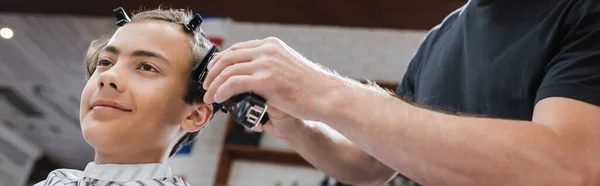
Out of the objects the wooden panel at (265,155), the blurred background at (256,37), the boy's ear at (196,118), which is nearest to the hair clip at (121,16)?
the boy's ear at (196,118)

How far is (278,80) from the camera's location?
89cm

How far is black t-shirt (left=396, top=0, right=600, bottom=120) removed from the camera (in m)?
0.98

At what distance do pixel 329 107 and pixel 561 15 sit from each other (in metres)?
0.49

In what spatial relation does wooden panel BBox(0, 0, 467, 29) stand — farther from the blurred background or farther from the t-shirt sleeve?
the t-shirt sleeve

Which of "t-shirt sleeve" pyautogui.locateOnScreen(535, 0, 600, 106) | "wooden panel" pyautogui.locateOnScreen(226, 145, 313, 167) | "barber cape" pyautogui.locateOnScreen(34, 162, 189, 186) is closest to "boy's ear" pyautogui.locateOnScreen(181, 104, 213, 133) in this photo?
"barber cape" pyautogui.locateOnScreen(34, 162, 189, 186)

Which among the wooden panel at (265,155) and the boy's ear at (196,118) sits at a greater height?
the boy's ear at (196,118)

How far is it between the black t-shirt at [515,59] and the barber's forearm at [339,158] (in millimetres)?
205

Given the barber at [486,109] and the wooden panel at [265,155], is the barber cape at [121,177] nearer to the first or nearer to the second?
the barber at [486,109]

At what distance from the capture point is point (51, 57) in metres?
4.94

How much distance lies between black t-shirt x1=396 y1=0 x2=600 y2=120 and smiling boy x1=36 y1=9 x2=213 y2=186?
49cm

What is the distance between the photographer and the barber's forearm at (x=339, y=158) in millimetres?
1393

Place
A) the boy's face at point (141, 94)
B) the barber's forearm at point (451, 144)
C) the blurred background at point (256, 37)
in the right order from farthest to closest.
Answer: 1. the blurred background at point (256, 37)
2. the boy's face at point (141, 94)
3. the barber's forearm at point (451, 144)

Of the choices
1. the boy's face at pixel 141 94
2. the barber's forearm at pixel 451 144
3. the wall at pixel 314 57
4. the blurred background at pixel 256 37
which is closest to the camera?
the barber's forearm at pixel 451 144

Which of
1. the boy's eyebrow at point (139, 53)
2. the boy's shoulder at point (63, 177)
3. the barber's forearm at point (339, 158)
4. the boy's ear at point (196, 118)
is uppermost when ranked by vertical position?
the boy's eyebrow at point (139, 53)
